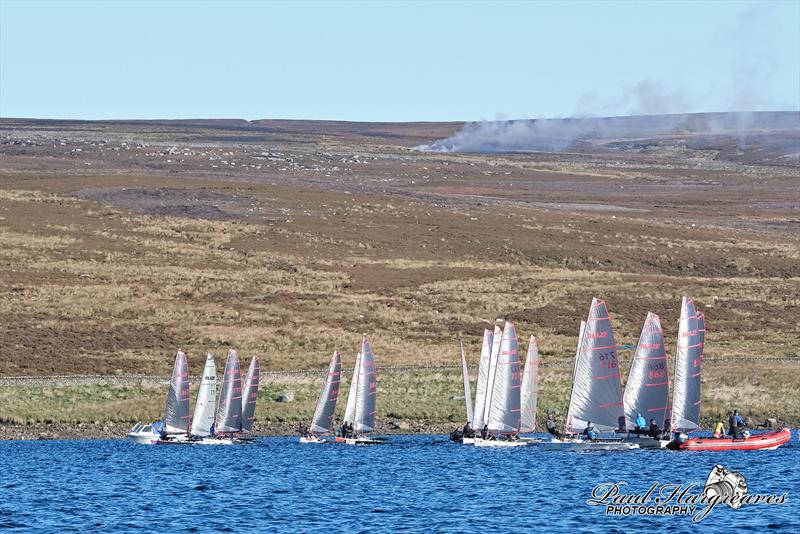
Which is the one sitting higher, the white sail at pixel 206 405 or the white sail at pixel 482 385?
the white sail at pixel 482 385

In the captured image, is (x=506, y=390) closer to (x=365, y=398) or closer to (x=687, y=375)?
(x=365, y=398)

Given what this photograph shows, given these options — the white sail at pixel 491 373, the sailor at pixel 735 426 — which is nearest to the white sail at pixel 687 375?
the sailor at pixel 735 426

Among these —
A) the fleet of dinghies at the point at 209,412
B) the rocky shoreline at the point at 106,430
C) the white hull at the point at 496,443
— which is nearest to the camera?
the white hull at the point at 496,443

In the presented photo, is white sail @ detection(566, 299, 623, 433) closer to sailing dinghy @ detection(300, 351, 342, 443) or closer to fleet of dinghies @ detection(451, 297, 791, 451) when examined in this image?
fleet of dinghies @ detection(451, 297, 791, 451)

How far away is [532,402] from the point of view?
69.8 m

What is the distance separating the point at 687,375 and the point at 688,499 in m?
18.1


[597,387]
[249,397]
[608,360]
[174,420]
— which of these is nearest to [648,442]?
[597,387]

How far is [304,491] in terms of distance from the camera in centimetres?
5025

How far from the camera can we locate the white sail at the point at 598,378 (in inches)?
2400

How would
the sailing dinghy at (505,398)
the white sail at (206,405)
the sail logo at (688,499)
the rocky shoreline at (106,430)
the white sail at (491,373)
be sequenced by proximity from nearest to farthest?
1. the sail logo at (688,499)
2. the sailing dinghy at (505,398)
3. the white sail at (491,373)
4. the white sail at (206,405)
5. the rocky shoreline at (106,430)

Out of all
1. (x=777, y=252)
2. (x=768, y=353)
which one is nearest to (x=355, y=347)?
(x=768, y=353)

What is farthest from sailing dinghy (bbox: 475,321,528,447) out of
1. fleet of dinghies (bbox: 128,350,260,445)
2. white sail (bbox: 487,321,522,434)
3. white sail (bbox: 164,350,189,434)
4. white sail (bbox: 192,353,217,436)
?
white sail (bbox: 164,350,189,434)

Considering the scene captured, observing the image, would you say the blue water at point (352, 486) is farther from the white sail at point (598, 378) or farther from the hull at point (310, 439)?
the white sail at point (598, 378)

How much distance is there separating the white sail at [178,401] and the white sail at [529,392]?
1624cm
